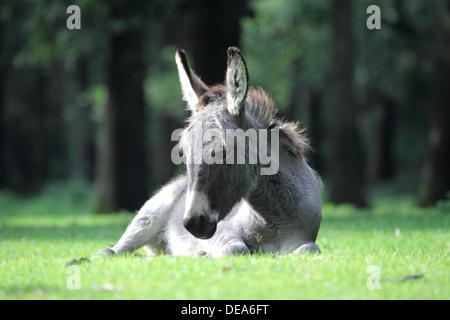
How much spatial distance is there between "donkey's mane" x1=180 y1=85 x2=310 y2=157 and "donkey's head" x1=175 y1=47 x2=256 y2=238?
0.02 m

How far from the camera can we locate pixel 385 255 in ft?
28.5

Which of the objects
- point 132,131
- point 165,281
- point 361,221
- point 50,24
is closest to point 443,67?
point 361,221

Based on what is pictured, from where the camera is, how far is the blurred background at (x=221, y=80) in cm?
2105

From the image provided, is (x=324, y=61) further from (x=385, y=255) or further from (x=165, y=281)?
(x=165, y=281)

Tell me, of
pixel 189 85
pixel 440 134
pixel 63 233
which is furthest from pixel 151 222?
pixel 440 134

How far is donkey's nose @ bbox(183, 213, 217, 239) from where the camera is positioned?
7691mm

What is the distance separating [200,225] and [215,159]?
2.51ft

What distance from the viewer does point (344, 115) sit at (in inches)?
977

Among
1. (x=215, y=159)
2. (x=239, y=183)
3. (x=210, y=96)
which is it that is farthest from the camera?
(x=210, y=96)

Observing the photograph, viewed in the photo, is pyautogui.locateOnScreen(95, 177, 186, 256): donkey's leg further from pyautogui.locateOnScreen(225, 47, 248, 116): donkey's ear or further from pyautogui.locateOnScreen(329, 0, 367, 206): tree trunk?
pyautogui.locateOnScreen(329, 0, 367, 206): tree trunk

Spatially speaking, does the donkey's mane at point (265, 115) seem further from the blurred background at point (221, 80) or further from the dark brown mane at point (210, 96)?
the blurred background at point (221, 80)

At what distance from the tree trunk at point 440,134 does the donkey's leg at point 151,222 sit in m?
12.1

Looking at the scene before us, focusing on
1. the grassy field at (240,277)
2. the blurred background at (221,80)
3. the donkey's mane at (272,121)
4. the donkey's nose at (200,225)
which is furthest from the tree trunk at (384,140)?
the donkey's nose at (200,225)

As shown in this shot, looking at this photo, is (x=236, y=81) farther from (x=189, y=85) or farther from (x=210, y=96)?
(x=189, y=85)
